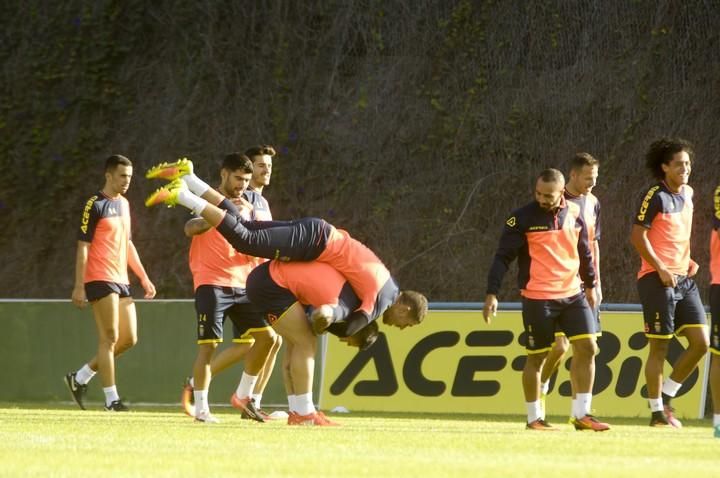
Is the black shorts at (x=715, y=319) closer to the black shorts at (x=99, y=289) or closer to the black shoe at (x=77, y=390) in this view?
the black shorts at (x=99, y=289)

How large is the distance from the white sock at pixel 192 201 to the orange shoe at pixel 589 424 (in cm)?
335

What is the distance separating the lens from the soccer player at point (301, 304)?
1074 cm

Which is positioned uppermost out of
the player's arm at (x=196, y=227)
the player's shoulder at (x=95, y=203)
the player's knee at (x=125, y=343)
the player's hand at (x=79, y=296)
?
the player's shoulder at (x=95, y=203)

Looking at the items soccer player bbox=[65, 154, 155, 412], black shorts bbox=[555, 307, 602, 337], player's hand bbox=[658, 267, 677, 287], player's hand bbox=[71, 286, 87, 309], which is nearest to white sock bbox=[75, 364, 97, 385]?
soccer player bbox=[65, 154, 155, 412]

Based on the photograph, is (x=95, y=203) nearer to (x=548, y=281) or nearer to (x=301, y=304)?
(x=301, y=304)

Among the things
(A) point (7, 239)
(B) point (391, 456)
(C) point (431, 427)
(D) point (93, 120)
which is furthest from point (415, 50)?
(B) point (391, 456)

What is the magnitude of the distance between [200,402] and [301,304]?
1.42 m

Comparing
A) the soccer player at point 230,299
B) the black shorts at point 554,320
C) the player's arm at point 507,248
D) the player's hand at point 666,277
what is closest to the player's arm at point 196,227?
the soccer player at point 230,299

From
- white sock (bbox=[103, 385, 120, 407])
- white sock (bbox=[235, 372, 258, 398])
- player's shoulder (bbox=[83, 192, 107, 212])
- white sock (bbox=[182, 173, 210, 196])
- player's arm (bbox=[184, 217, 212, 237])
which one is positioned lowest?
white sock (bbox=[103, 385, 120, 407])

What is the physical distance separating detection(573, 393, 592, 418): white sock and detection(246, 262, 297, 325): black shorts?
2351 millimetres

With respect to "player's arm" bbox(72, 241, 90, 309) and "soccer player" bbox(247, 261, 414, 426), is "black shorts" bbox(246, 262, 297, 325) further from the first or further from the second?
"player's arm" bbox(72, 241, 90, 309)

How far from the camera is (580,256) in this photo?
38.3ft

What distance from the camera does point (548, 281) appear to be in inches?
449

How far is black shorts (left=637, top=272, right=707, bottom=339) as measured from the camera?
12.0m
